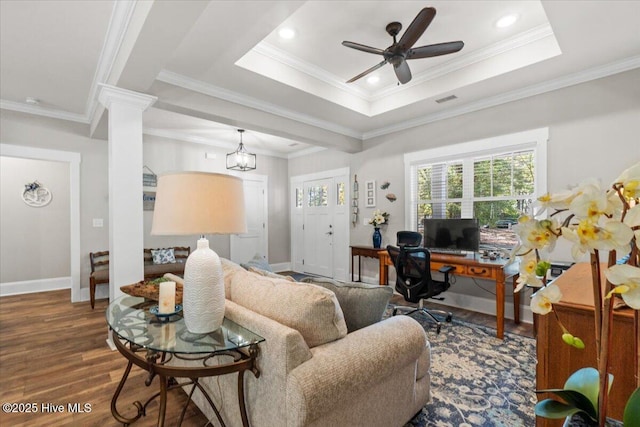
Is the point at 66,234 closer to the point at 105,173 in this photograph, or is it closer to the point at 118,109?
the point at 105,173

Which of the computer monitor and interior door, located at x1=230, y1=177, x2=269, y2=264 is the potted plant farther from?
interior door, located at x1=230, y1=177, x2=269, y2=264

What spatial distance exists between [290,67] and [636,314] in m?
3.34

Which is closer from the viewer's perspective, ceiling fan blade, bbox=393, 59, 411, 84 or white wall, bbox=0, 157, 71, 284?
ceiling fan blade, bbox=393, 59, 411, 84

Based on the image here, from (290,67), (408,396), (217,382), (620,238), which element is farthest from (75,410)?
(290,67)

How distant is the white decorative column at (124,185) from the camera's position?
2.78 metres

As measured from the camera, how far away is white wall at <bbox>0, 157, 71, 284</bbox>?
4812 millimetres

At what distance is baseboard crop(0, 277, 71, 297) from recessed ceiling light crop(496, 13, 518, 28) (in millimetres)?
7089

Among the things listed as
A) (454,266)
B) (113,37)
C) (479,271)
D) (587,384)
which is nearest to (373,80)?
(454,266)

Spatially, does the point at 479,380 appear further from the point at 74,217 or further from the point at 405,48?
the point at 74,217

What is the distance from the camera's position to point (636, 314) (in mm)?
545

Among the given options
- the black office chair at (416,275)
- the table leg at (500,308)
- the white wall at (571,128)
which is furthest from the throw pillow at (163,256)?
the table leg at (500,308)

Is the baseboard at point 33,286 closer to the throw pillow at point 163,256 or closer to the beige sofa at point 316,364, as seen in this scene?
the throw pillow at point 163,256

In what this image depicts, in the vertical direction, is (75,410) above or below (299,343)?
below

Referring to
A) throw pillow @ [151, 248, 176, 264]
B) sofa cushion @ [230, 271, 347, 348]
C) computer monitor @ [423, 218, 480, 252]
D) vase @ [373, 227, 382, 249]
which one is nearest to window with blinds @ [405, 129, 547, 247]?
computer monitor @ [423, 218, 480, 252]
